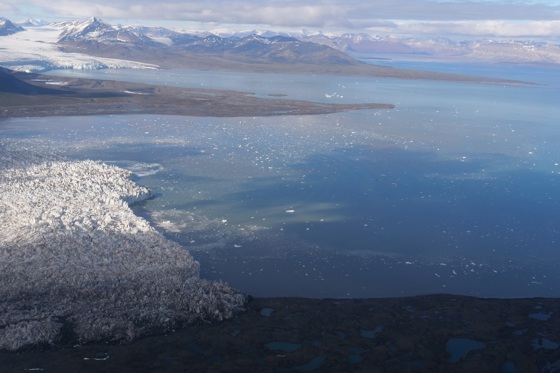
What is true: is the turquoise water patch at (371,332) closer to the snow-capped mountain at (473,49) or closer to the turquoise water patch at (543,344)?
the turquoise water patch at (543,344)

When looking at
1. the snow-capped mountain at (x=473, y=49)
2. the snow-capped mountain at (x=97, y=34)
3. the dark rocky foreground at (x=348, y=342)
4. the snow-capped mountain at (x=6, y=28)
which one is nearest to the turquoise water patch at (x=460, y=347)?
the dark rocky foreground at (x=348, y=342)

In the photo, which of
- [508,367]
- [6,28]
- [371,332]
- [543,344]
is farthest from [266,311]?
[6,28]

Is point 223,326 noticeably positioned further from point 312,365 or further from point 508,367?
point 508,367

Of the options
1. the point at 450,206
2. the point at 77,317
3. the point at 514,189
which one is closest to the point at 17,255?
the point at 77,317

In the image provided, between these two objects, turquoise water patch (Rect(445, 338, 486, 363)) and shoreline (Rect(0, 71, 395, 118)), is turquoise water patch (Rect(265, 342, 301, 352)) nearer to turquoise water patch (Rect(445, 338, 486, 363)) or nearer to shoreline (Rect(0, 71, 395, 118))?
turquoise water patch (Rect(445, 338, 486, 363))

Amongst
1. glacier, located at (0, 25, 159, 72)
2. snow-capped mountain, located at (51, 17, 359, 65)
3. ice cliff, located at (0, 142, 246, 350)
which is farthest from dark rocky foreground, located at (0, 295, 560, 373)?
snow-capped mountain, located at (51, 17, 359, 65)

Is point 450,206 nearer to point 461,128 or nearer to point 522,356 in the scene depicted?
point 522,356
